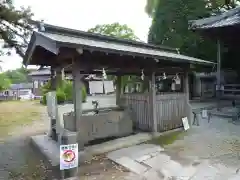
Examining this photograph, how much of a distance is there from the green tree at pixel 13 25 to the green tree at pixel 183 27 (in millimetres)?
9915

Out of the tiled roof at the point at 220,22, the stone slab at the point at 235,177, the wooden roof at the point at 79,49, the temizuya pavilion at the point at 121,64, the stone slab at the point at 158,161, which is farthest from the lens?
the tiled roof at the point at 220,22

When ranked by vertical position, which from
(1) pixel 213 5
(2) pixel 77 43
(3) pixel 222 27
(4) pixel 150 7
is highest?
(4) pixel 150 7

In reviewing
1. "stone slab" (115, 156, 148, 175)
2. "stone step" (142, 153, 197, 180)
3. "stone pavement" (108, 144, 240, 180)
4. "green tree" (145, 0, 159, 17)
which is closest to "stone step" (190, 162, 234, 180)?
"stone pavement" (108, 144, 240, 180)

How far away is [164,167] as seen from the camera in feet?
Answer: 15.0

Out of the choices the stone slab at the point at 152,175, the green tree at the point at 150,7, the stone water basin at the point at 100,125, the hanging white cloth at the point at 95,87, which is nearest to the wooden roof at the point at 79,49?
the stone water basin at the point at 100,125

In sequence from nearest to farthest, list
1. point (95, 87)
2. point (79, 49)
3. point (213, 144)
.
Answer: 1. point (79, 49)
2. point (213, 144)
3. point (95, 87)

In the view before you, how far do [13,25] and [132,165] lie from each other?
10.6 m

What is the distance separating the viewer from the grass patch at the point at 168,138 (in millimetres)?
6311

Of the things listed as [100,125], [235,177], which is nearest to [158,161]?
[235,177]

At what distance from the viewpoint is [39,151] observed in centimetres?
634

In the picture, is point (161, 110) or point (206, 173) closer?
point (206, 173)

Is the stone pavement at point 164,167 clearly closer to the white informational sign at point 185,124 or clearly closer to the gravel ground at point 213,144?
the gravel ground at point 213,144

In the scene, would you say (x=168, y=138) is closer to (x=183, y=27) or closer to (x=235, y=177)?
(x=235, y=177)

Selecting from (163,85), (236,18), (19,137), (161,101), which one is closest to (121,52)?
(161,101)
